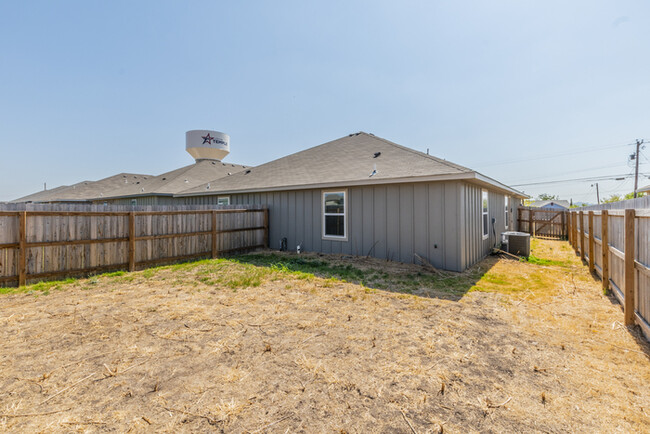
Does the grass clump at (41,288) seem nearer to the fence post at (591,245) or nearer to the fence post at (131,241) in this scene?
the fence post at (131,241)

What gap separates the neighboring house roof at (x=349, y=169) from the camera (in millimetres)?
7336

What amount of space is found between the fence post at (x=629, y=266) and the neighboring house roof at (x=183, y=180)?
54.5ft

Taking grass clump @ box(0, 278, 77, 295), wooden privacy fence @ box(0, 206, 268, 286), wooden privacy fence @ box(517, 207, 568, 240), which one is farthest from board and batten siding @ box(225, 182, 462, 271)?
wooden privacy fence @ box(517, 207, 568, 240)

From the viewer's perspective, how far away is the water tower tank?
21.0 metres

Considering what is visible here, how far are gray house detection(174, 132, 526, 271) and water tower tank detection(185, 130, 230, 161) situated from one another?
1083cm

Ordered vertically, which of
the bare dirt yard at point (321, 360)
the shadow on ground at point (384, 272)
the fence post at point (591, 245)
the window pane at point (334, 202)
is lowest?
the bare dirt yard at point (321, 360)

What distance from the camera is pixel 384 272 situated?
675 cm

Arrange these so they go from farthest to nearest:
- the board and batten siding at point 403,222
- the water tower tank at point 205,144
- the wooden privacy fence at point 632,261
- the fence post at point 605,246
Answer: the water tower tank at point 205,144
the board and batten siding at point 403,222
the fence post at point 605,246
the wooden privacy fence at point 632,261

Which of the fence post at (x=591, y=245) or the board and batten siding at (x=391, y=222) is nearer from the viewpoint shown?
the fence post at (x=591, y=245)

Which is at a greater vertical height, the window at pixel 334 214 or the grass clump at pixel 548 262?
the window at pixel 334 214

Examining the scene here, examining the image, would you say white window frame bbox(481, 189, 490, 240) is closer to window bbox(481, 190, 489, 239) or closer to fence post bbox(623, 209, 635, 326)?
window bbox(481, 190, 489, 239)

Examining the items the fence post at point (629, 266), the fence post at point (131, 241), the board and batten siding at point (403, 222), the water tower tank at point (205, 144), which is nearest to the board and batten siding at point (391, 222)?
the board and batten siding at point (403, 222)

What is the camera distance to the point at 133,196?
1673 cm

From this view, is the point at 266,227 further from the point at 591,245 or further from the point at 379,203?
the point at 591,245
